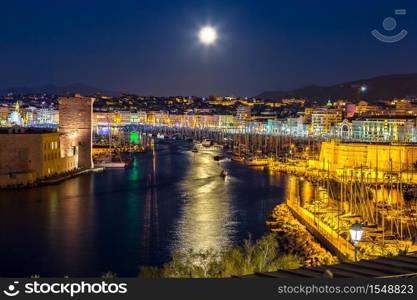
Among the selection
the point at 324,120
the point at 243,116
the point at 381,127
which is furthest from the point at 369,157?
the point at 243,116

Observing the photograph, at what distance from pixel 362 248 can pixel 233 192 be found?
4.56 metres

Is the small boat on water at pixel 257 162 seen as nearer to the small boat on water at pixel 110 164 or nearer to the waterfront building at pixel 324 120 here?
the small boat on water at pixel 110 164

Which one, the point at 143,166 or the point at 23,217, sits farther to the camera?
the point at 143,166


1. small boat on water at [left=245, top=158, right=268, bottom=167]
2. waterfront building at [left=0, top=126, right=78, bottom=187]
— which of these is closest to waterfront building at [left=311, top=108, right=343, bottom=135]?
small boat on water at [left=245, top=158, right=268, bottom=167]

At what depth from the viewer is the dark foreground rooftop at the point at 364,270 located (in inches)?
72.9

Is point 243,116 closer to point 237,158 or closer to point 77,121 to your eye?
point 237,158

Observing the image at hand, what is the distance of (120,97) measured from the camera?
58406 millimetres

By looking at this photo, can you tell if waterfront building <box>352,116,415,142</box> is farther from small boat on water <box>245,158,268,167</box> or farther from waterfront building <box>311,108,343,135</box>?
small boat on water <box>245,158,268,167</box>

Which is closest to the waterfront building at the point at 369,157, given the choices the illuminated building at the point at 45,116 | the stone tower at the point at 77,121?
the stone tower at the point at 77,121

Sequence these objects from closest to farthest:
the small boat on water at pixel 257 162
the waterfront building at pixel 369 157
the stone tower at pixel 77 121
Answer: the waterfront building at pixel 369 157 → the stone tower at pixel 77 121 → the small boat on water at pixel 257 162

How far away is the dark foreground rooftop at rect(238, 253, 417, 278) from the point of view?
1853 millimetres

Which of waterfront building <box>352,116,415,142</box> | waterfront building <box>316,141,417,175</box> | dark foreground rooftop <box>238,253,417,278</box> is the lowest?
waterfront building <box>316,141,417,175</box>

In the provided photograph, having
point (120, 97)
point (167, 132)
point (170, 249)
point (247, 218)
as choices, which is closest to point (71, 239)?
point (170, 249)

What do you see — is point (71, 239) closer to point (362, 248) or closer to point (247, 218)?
point (247, 218)
